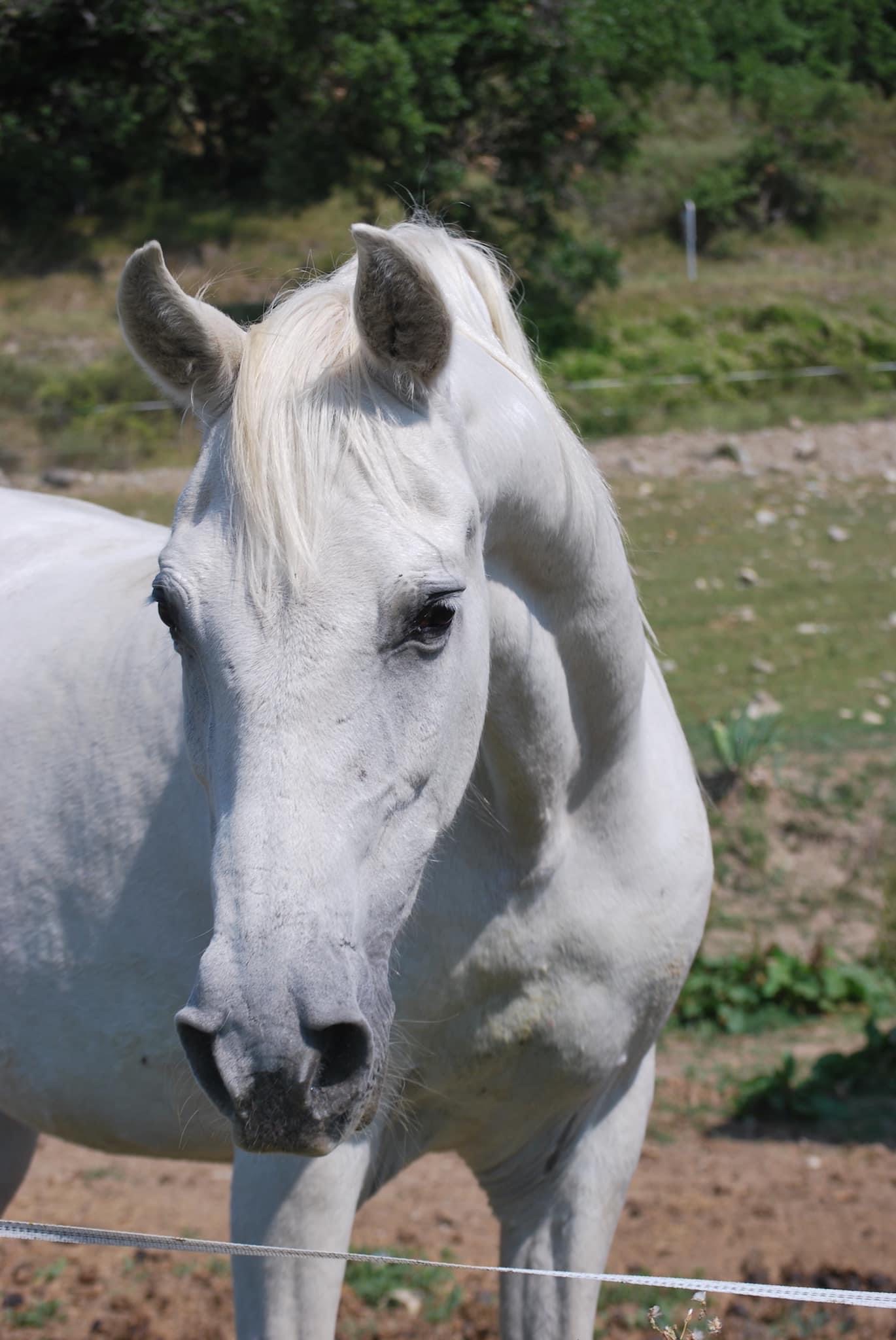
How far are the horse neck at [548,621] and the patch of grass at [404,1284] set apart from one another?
6.55 ft

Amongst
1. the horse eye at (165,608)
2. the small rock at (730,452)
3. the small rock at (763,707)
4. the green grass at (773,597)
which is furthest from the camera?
the small rock at (730,452)

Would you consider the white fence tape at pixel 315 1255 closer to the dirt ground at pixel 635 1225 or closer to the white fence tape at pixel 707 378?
the dirt ground at pixel 635 1225

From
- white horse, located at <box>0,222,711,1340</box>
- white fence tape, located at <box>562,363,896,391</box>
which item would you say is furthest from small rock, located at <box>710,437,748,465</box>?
white horse, located at <box>0,222,711,1340</box>

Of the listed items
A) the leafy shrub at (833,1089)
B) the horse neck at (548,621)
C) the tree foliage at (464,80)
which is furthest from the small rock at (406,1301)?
the tree foliage at (464,80)

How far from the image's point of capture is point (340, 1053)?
1.43 m

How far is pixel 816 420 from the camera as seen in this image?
1370 centimetres

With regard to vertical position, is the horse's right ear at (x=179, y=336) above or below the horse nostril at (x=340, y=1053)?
above

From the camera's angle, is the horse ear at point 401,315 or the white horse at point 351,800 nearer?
the white horse at point 351,800

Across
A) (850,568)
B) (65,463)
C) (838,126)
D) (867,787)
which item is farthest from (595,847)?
(838,126)

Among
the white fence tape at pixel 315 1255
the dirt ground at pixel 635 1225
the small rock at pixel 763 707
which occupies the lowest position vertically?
the small rock at pixel 763 707

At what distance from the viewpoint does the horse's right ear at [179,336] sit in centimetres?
168

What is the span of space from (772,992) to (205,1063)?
401 cm

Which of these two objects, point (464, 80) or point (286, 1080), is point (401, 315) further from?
point (464, 80)

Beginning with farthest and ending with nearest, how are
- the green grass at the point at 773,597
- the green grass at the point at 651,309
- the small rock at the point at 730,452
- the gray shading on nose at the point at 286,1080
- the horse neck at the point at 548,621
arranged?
1. the green grass at the point at 651,309
2. the small rock at the point at 730,452
3. the green grass at the point at 773,597
4. the horse neck at the point at 548,621
5. the gray shading on nose at the point at 286,1080
